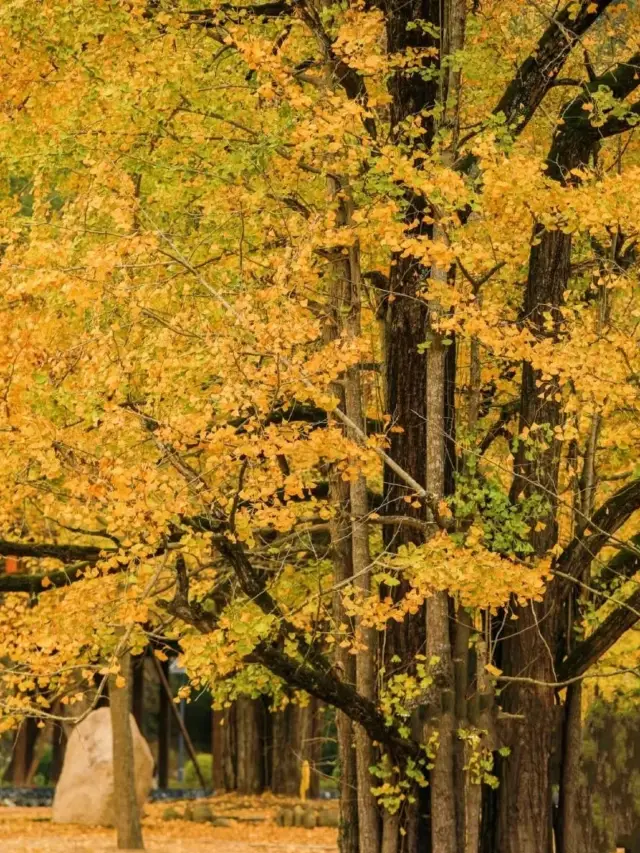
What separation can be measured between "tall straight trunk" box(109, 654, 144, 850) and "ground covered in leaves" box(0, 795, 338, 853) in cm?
39

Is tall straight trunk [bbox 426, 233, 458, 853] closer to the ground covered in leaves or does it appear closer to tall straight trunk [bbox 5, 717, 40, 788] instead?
the ground covered in leaves

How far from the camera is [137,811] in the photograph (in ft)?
68.0

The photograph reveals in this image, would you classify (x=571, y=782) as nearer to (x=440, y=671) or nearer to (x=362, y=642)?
(x=440, y=671)

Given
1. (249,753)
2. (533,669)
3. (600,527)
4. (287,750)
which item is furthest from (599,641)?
(249,753)

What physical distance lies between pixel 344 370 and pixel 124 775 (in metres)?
11.3

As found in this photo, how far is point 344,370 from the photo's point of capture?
1121 cm

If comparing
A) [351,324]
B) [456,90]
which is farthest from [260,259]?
[456,90]

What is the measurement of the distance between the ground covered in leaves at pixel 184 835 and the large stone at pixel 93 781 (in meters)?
0.35

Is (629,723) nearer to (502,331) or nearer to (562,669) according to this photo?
(562,669)

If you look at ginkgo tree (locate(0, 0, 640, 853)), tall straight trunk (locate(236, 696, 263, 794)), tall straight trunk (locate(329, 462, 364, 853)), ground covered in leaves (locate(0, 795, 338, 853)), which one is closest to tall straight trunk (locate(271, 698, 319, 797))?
tall straight trunk (locate(236, 696, 263, 794))

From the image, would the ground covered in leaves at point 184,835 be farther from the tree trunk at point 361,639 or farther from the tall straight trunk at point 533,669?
the tall straight trunk at point 533,669

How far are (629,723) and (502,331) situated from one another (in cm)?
549

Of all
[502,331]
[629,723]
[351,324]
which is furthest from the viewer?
[629,723]

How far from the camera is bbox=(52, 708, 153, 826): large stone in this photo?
2516cm
